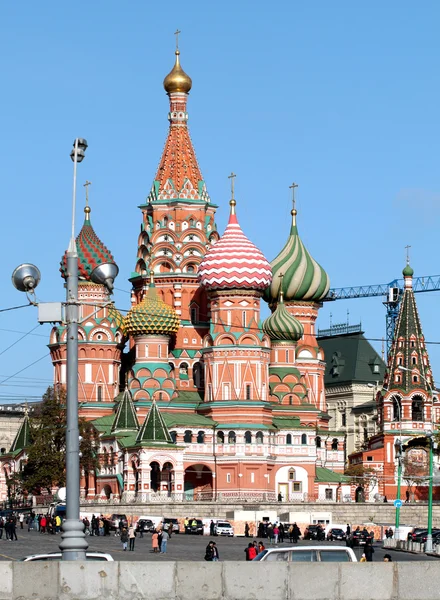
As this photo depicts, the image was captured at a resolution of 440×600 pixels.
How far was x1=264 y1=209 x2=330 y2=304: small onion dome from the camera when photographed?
103 meters

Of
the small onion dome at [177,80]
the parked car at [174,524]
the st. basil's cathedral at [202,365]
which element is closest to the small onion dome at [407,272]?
the st. basil's cathedral at [202,365]

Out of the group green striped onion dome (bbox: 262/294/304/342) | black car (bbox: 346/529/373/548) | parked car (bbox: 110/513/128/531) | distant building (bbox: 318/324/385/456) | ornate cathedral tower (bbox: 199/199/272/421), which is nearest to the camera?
black car (bbox: 346/529/373/548)

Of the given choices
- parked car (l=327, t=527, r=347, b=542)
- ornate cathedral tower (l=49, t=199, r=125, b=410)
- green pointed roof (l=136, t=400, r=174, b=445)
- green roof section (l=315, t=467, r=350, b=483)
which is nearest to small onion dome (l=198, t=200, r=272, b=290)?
ornate cathedral tower (l=49, t=199, r=125, b=410)

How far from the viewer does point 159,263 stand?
9719 cm

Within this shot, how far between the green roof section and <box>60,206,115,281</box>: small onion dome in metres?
18.5

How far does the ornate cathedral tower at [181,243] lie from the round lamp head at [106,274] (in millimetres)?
67980

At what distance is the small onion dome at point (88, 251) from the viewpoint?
315 feet

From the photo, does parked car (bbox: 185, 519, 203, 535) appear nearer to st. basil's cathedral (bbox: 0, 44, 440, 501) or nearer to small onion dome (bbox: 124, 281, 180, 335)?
st. basil's cathedral (bbox: 0, 44, 440, 501)

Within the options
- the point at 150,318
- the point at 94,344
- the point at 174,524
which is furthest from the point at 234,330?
the point at 174,524

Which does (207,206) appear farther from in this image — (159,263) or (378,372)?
(378,372)

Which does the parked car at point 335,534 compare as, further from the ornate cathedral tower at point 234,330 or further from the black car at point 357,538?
the ornate cathedral tower at point 234,330

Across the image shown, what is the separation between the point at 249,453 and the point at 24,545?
119 feet

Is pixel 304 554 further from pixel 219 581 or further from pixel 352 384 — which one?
pixel 352 384

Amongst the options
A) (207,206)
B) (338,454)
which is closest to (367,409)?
(338,454)
